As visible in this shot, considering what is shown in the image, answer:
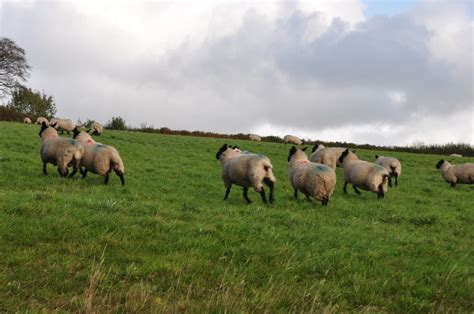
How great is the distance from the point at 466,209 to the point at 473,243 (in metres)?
5.88

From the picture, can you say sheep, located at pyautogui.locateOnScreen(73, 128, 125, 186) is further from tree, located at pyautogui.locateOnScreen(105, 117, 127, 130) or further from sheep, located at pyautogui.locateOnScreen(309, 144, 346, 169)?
tree, located at pyautogui.locateOnScreen(105, 117, 127, 130)

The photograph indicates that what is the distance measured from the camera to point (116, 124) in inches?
2014

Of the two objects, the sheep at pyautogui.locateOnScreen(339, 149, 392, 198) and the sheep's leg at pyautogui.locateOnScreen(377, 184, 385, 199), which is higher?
the sheep at pyautogui.locateOnScreen(339, 149, 392, 198)

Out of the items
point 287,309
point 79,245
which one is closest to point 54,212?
point 79,245

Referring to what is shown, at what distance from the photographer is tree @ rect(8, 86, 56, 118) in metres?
63.2

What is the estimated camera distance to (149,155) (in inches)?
993

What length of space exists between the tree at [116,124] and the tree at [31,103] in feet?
55.9

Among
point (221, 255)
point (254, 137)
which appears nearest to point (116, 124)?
point (254, 137)

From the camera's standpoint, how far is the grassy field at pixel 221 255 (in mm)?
5508

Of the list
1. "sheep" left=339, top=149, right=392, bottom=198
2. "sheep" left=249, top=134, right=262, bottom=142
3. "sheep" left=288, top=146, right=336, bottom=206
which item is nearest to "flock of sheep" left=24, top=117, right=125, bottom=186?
"sheep" left=288, top=146, right=336, bottom=206

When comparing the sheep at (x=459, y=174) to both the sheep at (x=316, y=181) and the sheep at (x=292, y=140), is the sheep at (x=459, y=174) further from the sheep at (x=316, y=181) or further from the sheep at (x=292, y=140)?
the sheep at (x=292, y=140)

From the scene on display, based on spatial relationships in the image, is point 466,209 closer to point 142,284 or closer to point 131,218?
point 131,218

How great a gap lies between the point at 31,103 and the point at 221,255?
70.8m

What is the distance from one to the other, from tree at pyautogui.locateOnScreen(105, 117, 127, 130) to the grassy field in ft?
126
